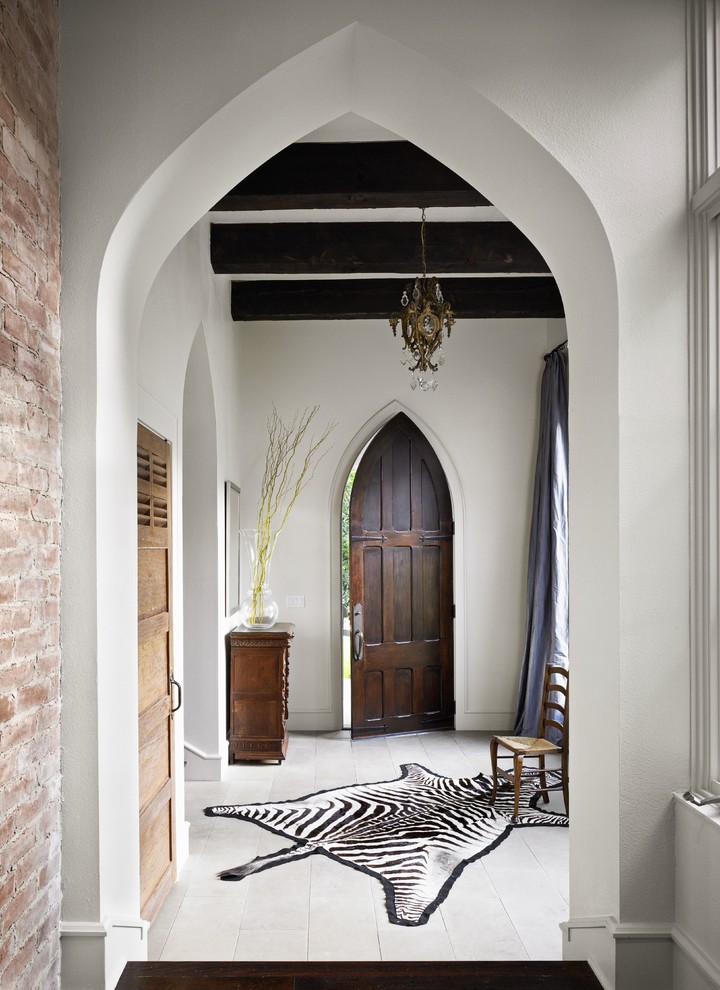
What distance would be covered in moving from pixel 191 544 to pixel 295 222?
2.11 meters

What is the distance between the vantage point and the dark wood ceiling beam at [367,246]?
5.12 meters

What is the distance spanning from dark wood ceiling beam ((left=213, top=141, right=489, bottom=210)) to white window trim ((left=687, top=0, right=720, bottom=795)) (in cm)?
196

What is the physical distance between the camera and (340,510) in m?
6.87

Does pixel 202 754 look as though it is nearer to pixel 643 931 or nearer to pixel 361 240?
pixel 361 240

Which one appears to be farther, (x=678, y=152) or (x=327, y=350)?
(x=327, y=350)

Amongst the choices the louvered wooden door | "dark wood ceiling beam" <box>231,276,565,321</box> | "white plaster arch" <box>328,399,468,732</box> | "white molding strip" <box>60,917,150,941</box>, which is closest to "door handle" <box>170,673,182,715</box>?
the louvered wooden door

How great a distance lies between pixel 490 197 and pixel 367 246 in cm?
270

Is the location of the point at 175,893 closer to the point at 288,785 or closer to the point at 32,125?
the point at 288,785

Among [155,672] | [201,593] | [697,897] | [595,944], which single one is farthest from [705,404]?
[201,593]

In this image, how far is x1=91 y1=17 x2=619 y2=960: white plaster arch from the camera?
Result: 2.15 m

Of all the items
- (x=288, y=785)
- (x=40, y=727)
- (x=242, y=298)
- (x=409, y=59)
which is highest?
(x=242, y=298)

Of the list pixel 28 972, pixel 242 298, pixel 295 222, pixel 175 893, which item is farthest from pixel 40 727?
pixel 242 298

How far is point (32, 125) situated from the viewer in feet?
6.30

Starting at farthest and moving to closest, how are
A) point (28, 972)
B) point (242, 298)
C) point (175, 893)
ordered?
point (242, 298)
point (175, 893)
point (28, 972)
